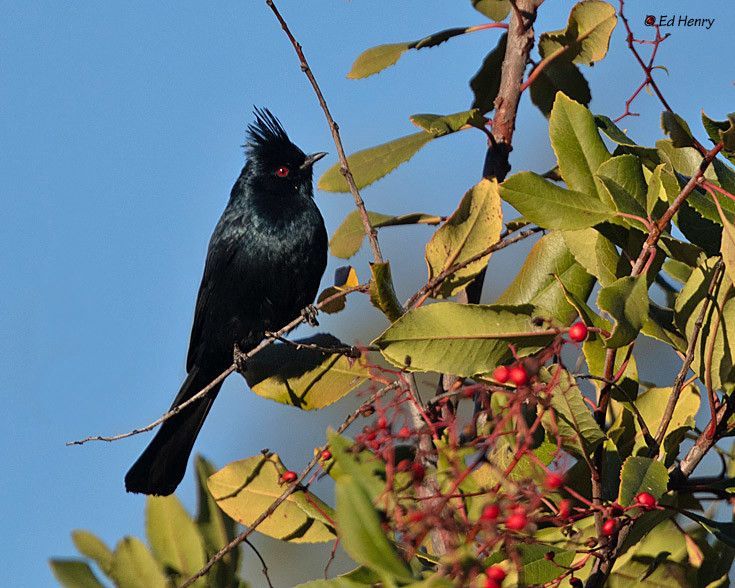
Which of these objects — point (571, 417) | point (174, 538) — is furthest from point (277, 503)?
point (571, 417)

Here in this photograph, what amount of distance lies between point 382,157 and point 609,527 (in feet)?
4.85

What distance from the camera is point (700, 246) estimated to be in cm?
222

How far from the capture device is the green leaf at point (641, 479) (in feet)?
5.89

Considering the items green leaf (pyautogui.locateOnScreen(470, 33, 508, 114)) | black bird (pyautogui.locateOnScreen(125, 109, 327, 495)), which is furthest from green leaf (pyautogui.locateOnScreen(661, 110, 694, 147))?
black bird (pyautogui.locateOnScreen(125, 109, 327, 495))

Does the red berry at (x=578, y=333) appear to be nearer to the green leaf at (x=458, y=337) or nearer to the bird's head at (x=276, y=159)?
the green leaf at (x=458, y=337)

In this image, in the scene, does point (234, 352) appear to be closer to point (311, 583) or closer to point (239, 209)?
point (239, 209)

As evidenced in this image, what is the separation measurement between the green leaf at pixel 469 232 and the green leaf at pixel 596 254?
162mm

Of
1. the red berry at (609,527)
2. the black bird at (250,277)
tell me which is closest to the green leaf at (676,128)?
the red berry at (609,527)

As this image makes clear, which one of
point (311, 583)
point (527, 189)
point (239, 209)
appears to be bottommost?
point (311, 583)

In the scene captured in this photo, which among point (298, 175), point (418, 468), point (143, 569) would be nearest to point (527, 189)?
point (418, 468)

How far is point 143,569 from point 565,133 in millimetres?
1303

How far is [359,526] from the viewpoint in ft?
3.54

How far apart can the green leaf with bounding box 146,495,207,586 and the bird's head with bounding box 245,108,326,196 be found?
11.4ft

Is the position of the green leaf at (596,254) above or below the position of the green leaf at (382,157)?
below
